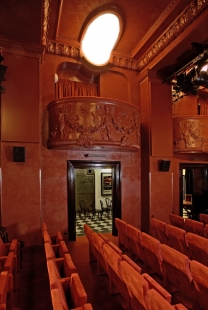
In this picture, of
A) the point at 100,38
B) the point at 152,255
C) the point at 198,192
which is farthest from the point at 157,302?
the point at 198,192

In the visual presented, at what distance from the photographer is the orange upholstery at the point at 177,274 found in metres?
2.21

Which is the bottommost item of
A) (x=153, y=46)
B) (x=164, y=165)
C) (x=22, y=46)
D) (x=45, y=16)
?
(x=164, y=165)

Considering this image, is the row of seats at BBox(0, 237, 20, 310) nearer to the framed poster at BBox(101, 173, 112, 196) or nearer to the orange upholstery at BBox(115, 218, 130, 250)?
the orange upholstery at BBox(115, 218, 130, 250)

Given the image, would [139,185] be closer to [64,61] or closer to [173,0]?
[64,61]

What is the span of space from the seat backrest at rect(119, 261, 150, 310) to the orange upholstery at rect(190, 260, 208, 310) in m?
0.61

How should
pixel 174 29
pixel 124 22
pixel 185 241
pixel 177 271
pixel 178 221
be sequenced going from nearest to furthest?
1. pixel 177 271
2. pixel 185 241
3. pixel 178 221
4. pixel 174 29
5. pixel 124 22

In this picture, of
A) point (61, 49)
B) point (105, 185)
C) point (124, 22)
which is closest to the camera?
point (124, 22)

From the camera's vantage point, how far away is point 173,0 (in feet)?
14.8

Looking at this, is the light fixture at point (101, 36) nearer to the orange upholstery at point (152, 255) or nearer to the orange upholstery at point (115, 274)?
the orange upholstery at point (152, 255)

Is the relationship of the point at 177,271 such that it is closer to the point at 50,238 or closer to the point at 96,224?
the point at 50,238

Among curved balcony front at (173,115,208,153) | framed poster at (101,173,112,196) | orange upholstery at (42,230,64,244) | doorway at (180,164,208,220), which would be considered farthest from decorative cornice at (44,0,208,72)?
framed poster at (101,173,112,196)

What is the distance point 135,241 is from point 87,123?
2665mm

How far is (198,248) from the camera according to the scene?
9.80 ft

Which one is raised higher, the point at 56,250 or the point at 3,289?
the point at 3,289
